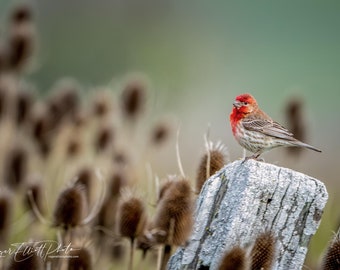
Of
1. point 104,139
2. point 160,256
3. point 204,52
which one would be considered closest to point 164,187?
point 160,256

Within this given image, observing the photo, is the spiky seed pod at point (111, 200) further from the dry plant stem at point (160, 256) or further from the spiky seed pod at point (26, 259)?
the spiky seed pod at point (26, 259)

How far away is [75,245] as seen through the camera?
7418 millimetres

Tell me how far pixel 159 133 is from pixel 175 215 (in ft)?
14.3

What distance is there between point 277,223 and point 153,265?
315 centimetres

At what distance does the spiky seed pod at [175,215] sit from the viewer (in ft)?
22.3


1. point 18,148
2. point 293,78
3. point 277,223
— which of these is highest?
point 277,223

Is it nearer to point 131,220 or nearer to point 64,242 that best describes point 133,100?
point 64,242

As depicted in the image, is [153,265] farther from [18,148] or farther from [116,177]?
A: [18,148]

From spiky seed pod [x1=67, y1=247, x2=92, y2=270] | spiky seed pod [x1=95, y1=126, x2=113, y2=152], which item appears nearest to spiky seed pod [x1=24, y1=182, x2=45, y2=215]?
spiky seed pod [x1=95, y1=126, x2=113, y2=152]

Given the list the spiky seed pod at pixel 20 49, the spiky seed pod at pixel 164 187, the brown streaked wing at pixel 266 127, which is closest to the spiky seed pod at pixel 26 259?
the spiky seed pod at pixel 164 187

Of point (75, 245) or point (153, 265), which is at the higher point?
point (75, 245)

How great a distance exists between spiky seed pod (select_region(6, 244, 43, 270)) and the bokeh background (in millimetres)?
11376

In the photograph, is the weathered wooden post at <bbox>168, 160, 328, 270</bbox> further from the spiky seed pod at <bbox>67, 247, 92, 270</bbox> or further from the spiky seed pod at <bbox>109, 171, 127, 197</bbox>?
the spiky seed pod at <bbox>109, 171, 127, 197</bbox>

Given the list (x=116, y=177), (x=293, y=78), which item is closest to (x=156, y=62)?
(x=293, y=78)
